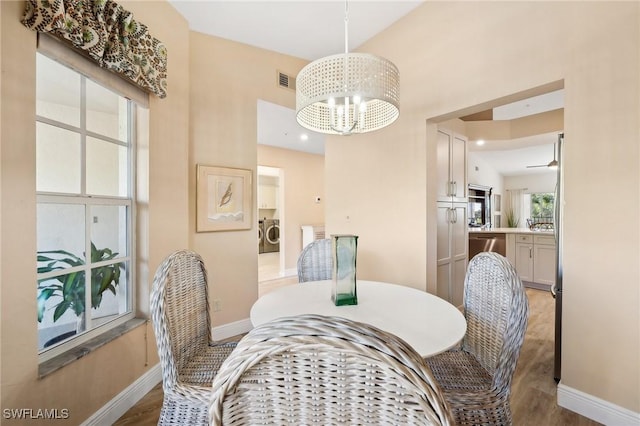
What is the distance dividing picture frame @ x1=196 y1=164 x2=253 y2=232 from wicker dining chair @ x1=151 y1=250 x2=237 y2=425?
1214 mm

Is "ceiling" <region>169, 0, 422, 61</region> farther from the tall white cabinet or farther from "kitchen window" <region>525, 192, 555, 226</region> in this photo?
"kitchen window" <region>525, 192, 555, 226</region>

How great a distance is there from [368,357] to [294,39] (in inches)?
122

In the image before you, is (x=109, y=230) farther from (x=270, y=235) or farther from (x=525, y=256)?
(x=270, y=235)

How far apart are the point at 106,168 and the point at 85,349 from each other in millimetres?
1072

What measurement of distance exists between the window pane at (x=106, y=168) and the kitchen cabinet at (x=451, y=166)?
2640 mm

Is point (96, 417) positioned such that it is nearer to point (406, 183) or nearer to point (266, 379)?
point (266, 379)

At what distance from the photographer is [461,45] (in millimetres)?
2270

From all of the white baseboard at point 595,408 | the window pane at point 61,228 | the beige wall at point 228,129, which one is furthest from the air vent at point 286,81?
the white baseboard at point 595,408

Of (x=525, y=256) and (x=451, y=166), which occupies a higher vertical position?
(x=451, y=166)

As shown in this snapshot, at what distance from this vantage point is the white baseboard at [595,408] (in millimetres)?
1536

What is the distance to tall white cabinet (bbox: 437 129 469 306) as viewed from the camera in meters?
2.85

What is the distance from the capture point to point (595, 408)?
1.64m

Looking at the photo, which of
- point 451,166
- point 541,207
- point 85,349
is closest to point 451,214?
point 451,166

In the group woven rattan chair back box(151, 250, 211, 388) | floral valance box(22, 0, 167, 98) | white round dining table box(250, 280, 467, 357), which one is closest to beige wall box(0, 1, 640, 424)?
floral valance box(22, 0, 167, 98)
